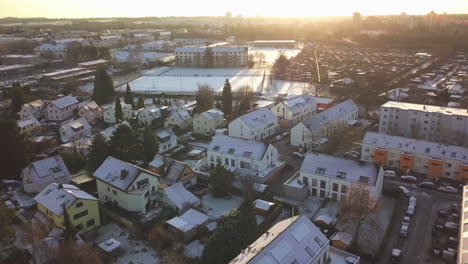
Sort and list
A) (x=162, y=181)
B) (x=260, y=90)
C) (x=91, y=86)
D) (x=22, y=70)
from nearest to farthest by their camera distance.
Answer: (x=162, y=181)
(x=260, y=90)
(x=91, y=86)
(x=22, y=70)

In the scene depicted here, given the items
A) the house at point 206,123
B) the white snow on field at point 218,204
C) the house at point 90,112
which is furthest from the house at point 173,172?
the house at point 90,112

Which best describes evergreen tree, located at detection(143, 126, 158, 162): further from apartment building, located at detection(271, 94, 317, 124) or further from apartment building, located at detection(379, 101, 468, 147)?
apartment building, located at detection(379, 101, 468, 147)

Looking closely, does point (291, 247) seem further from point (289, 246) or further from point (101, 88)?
point (101, 88)

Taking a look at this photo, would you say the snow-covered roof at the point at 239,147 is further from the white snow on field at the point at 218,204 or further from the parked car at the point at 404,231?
the parked car at the point at 404,231

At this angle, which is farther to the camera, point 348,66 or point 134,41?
point 134,41

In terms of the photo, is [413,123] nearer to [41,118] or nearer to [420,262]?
[420,262]

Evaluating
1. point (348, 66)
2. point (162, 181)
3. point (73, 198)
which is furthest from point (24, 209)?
point (348, 66)
